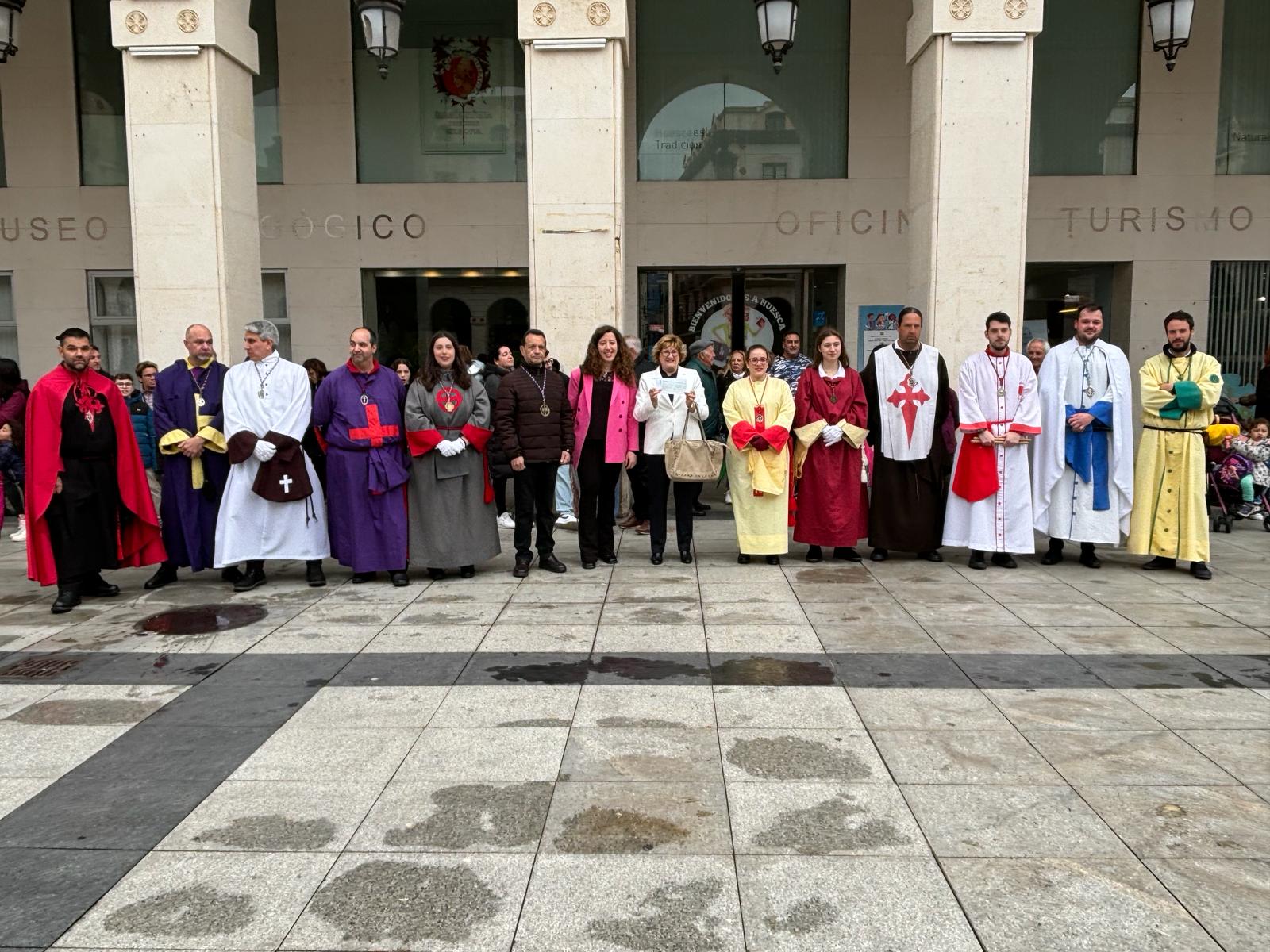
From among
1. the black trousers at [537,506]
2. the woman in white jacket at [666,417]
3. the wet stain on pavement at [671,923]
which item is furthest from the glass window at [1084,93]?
the wet stain on pavement at [671,923]

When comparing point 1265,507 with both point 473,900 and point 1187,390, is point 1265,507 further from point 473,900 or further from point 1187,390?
point 473,900

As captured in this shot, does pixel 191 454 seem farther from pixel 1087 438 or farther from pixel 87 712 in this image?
pixel 1087 438

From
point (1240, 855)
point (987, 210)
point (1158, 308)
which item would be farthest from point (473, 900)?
point (1158, 308)

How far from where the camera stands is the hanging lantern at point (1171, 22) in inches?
356

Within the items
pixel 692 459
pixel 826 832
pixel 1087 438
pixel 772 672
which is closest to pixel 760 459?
pixel 692 459

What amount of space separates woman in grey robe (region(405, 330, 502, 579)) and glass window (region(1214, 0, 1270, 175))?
11.8 meters

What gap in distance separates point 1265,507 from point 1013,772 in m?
7.84

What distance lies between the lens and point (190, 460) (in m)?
7.70

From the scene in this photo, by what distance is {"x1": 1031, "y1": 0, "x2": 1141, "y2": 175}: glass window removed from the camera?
14.0m

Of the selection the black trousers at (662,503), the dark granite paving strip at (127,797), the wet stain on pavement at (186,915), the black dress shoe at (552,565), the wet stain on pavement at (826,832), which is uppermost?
the black trousers at (662,503)

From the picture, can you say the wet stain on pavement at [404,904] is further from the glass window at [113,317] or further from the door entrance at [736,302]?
the glass window at [113,317]

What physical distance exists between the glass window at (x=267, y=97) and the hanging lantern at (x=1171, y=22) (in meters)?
10.8

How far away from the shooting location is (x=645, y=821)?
11.9ft

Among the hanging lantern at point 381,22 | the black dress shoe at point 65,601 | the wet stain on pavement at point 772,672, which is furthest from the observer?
the hanging lantern at point 381,22
